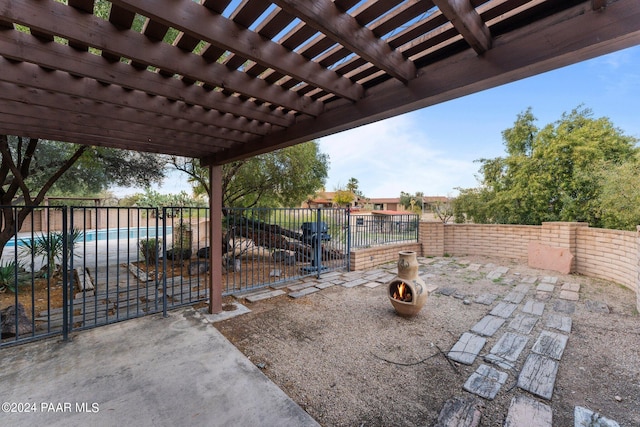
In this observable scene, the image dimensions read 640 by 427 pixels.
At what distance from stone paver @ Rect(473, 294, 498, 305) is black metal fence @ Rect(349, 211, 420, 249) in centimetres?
294

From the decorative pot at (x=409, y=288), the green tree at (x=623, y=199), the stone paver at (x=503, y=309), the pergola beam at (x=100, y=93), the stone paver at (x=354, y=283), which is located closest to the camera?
the pergola beam at (x=100, y=93)

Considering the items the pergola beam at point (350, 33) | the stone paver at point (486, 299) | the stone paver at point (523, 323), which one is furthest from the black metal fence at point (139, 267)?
the stone paver at point (523, 323)

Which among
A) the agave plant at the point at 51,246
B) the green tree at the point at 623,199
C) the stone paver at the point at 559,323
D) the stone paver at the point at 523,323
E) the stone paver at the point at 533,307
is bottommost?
the stone paver at the point at 523,323

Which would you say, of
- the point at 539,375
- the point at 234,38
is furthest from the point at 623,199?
the point at 234,38

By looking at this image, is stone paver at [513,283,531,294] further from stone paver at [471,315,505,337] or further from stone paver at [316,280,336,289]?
stone paver at [316,280,336,289]

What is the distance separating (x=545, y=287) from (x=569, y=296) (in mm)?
493

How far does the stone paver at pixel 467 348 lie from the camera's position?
2.64 meters

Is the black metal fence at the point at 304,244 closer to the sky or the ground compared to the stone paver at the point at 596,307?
closer to the sky

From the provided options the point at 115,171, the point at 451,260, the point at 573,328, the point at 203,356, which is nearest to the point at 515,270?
the point at 451,260

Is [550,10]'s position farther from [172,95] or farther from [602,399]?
[602,399]

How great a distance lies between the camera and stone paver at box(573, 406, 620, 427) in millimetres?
1815

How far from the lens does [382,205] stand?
42156 mm

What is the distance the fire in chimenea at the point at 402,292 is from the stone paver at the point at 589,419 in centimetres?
175

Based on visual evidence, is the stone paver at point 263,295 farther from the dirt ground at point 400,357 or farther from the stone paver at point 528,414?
the stone paver at point 528,414
